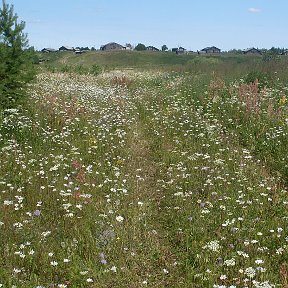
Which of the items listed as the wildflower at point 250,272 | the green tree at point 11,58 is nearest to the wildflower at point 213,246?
the wildflower at point 250,272

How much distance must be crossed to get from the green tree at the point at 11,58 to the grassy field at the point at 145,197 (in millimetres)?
851

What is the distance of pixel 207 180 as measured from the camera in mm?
8062

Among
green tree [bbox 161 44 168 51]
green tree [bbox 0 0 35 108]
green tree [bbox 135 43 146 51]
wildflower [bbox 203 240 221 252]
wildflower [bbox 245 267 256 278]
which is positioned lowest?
wildflower [bbox 245 267 256 278]

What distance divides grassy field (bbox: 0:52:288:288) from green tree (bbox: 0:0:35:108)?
85cm

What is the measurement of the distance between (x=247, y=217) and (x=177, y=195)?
159 centimetres

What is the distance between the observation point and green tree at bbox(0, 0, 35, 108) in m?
13.5

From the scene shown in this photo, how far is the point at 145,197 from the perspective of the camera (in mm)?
7879

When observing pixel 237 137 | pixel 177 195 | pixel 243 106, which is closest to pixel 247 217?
pixel 177 195

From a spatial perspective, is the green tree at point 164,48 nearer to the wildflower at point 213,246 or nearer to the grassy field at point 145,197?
the grassy field at point 145,197

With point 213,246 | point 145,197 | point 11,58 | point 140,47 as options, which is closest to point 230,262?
point 213,246

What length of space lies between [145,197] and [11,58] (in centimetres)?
873

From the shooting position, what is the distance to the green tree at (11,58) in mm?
13477

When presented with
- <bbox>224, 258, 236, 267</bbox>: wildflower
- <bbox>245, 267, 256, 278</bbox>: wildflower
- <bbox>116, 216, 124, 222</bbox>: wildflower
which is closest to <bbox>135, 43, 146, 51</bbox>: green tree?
<bbox>116, 216, 124, 222</bbox>: wildflower

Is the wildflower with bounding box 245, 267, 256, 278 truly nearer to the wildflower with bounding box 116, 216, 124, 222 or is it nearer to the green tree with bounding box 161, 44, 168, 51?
the wildflower with bounding box 116, 216, 124, 222
